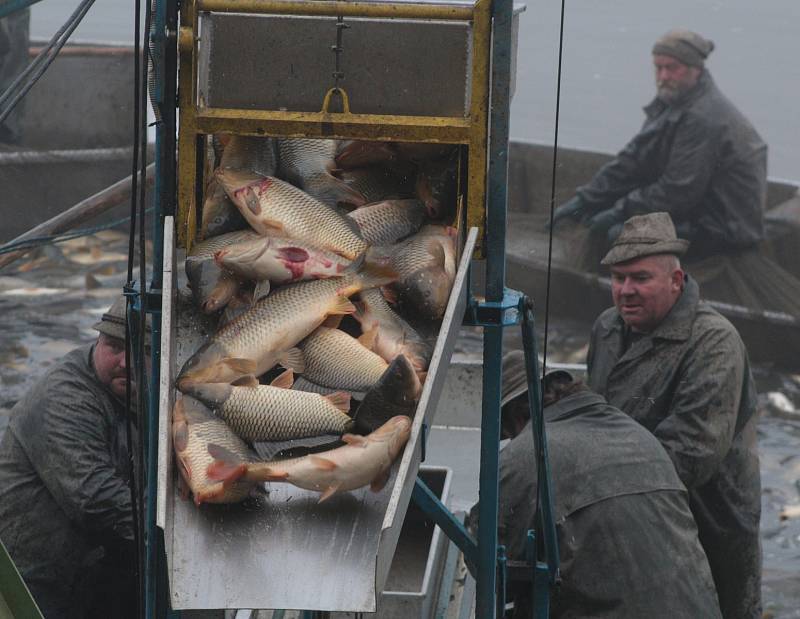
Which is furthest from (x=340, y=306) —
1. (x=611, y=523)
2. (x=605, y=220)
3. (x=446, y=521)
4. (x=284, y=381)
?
(x=605, y=220)

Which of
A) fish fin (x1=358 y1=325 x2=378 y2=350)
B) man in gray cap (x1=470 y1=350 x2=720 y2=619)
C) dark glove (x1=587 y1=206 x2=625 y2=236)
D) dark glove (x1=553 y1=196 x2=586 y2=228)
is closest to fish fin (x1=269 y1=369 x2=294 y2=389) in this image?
fish fin (x1=358 y1=325 x2=378 y2=350)

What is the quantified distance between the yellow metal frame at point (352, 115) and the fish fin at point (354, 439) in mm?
1010

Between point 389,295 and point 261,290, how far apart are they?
365 mm

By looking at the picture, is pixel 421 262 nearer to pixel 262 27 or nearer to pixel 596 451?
pixel 262 27

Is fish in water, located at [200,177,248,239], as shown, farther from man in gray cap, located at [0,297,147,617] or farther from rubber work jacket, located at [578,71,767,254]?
rubber work jacket, located at [578,71,767,254]

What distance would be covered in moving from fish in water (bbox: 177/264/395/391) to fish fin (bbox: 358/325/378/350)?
7 cm

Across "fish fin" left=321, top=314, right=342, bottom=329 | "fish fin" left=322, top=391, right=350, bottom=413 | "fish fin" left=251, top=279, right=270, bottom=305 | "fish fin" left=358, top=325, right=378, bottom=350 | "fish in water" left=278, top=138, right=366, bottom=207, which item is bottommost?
"fish fin" left=322, top=391, right=350, bottom=413

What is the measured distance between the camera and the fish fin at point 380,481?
113 inches

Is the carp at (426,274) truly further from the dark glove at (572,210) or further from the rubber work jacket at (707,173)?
the dark glove at (572,210)

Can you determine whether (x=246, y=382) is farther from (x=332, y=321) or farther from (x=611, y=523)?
(x=611, y=523)

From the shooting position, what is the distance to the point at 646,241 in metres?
6.23

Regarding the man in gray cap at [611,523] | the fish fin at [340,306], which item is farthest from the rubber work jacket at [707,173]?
the fish fin at [340,306]

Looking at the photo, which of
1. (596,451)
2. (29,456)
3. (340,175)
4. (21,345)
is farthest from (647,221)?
(21,345)

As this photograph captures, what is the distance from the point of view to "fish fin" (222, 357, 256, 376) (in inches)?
126
